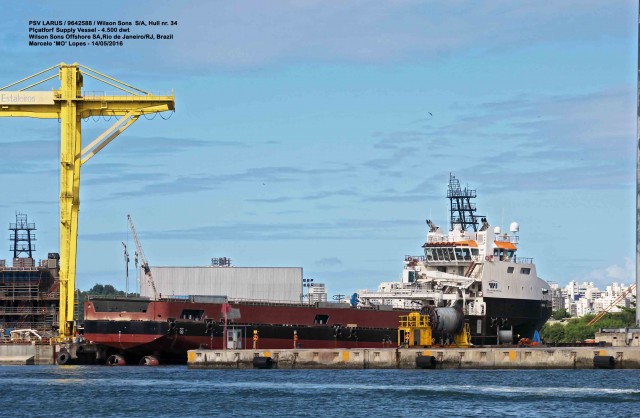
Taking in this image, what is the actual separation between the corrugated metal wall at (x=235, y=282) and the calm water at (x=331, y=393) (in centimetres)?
2551

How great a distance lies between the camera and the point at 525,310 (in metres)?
84.2

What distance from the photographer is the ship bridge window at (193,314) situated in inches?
2844

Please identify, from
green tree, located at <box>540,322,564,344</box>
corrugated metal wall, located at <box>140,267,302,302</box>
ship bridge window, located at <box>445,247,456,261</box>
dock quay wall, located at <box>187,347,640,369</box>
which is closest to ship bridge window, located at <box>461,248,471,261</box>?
ship bridge window, located at <box>445,247,456,261</box>

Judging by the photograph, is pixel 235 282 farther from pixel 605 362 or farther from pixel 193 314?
pixel 605 362

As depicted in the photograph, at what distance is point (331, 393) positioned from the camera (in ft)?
165

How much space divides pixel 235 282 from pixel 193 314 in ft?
56.2

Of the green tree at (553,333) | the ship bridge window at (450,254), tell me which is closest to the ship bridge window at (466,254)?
the ship bridge window at (450,254)

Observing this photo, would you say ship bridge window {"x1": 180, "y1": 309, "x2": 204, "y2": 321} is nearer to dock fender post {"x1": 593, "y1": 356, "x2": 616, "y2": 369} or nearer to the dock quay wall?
the dock quay wall

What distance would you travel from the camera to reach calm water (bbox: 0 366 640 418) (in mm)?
44250

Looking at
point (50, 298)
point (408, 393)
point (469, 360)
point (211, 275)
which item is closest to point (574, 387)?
point (408, 393)

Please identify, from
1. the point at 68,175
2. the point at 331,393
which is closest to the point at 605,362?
the point at 331,393

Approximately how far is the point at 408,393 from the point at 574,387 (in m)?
6.45

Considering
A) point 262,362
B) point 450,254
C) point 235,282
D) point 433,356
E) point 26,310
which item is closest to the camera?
point 433,356

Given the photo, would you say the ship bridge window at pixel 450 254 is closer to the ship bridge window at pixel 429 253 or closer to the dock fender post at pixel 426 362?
the ship bridge window at pixel 429 253
